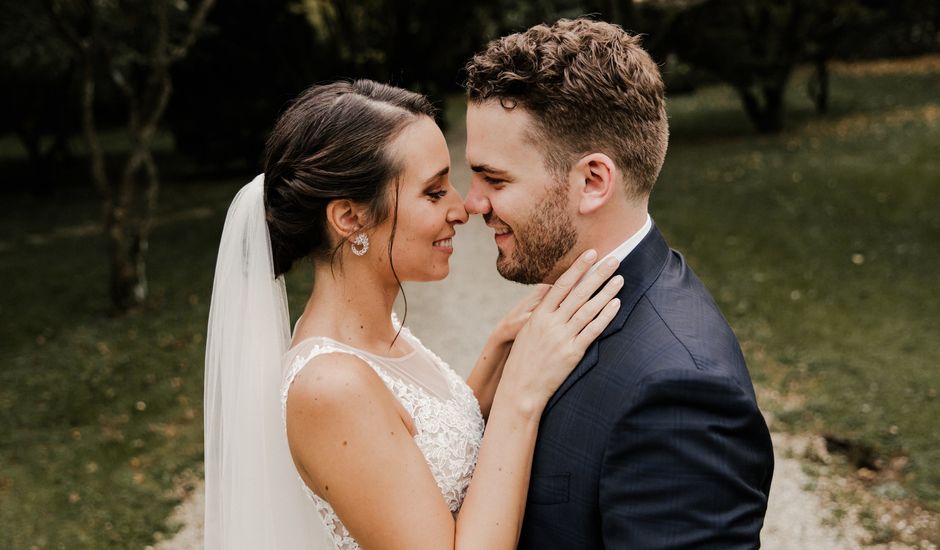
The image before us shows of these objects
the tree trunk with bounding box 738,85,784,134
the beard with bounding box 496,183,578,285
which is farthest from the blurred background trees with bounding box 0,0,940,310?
the beard with bounding box 496,183,578,285

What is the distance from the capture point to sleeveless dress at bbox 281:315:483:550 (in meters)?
2.45

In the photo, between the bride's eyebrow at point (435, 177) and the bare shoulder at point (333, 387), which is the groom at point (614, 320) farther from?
the bare shoulder at point (333, 387)

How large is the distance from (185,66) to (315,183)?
57.7 feet

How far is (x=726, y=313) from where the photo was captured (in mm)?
8375

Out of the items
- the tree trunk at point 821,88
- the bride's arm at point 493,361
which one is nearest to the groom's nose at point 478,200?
the bride's arm at point 493,361

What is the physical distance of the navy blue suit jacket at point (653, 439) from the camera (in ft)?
5.98

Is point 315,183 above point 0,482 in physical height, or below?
above

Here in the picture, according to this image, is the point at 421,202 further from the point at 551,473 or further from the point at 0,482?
the point at 0,482

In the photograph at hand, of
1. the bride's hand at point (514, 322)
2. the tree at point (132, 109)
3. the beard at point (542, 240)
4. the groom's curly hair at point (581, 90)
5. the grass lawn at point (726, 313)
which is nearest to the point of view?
the groom's curly hair at point (581, 90)

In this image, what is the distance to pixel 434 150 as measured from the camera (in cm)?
256

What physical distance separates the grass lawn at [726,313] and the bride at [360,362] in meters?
3.06

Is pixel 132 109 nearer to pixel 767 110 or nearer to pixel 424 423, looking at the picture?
pixel 424 423

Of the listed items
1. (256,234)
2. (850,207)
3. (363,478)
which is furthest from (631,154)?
(850,207)

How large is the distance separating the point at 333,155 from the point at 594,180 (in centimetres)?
78
